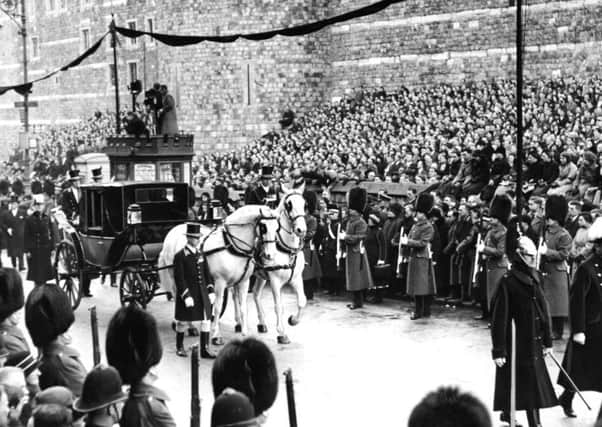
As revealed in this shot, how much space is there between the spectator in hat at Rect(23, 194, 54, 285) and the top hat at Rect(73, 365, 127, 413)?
1209 cm

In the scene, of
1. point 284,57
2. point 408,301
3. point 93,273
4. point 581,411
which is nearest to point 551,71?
point 284,57

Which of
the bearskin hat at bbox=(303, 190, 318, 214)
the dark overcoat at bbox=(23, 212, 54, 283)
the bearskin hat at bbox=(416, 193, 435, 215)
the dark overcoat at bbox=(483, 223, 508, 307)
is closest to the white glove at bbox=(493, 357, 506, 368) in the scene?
the dark overcoat at bbox=(483, 223, 508, 307)

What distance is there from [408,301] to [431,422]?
11314mm

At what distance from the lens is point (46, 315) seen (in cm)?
627

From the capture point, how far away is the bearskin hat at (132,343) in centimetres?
579

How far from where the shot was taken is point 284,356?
11352 mm

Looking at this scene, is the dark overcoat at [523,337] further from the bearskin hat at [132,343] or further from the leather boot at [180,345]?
the leather boot at [180,345]

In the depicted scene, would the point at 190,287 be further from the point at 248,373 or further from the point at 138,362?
the point at 248,373

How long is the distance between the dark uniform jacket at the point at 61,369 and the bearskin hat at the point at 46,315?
80 mm

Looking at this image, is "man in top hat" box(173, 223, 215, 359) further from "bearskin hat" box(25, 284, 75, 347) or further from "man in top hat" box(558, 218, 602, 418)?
"bearskin hat" box(25, 284, 75, 347)

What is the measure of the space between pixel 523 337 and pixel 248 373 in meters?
3.53

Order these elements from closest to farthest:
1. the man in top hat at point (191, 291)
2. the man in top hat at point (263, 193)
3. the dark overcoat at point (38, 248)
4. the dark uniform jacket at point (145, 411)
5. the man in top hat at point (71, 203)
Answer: the dark uniform jacket at point (145, 411) → the man in top hat at point (191, 291) → the man in top hat at point (263, 193) → the man in top hat at point (71, 203) → the dark overcoat at point (38, 248)

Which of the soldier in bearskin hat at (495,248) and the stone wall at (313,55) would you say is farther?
the stone wall at (313,55)

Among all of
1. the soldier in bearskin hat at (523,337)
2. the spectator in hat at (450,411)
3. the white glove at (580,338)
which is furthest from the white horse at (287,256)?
the spectator in hat at (450,411)
